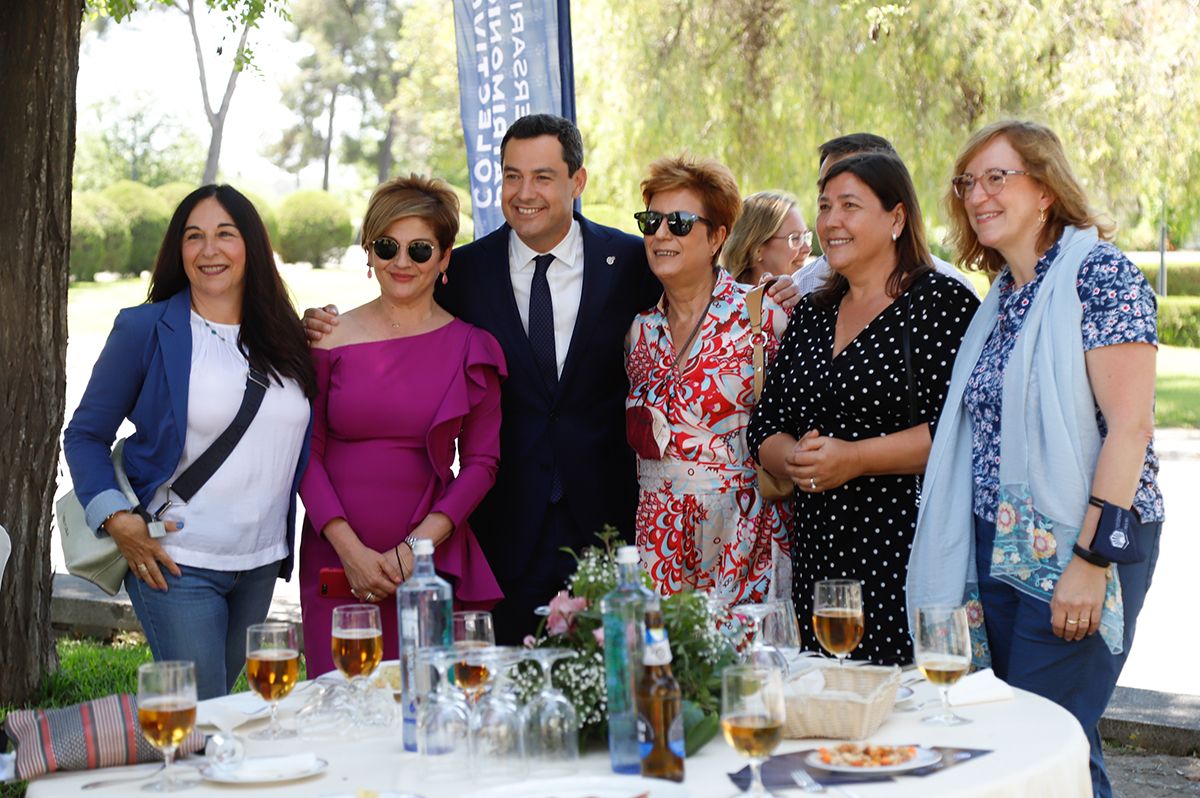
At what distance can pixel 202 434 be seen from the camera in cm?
425

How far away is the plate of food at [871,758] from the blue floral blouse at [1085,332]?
1.27 m

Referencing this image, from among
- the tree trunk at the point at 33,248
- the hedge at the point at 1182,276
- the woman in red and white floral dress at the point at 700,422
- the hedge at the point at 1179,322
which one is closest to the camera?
the woman in red and white floral dress at the point at 700,422

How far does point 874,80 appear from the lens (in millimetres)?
17656

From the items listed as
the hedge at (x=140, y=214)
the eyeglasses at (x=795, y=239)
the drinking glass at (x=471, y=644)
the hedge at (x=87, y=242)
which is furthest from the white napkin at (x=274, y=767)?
the hedge at (x=140, y=214)

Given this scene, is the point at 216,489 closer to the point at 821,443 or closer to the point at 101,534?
the point at 101,534

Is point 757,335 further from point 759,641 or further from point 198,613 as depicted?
point 198,613

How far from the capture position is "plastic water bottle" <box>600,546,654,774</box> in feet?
8.43

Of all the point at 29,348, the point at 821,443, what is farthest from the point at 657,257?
the point at 29,348

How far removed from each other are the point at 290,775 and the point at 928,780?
118cm

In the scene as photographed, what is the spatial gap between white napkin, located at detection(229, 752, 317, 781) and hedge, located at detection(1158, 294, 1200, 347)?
28556 mm

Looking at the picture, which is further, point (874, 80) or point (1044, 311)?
point (874, 80)

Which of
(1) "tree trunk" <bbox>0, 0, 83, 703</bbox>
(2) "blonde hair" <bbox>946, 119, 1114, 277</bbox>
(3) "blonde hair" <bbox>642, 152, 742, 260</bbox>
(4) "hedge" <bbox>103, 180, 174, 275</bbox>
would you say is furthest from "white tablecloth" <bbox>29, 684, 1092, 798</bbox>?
(4) "hedge" <bbox>103, 180, 174, 275</bbox>

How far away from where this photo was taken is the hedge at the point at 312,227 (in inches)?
1510

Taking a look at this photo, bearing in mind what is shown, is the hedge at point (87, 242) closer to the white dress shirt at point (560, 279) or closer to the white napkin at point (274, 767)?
the white dress shirt at point (560, 279)
